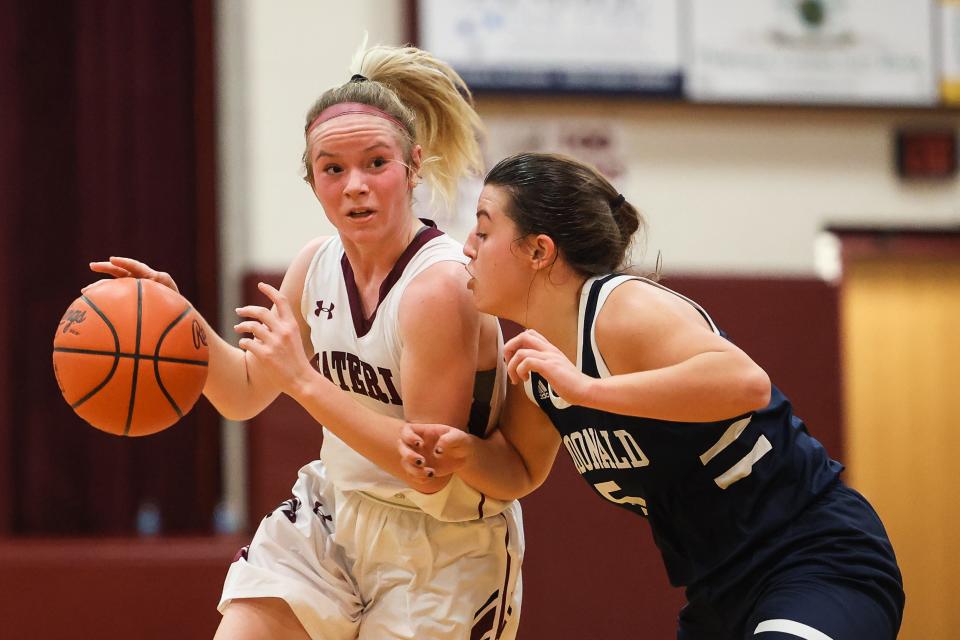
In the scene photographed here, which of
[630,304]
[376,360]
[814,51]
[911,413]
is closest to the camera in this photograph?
[630,304]

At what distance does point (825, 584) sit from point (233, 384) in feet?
5.59

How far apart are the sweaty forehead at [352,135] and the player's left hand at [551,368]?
73cm

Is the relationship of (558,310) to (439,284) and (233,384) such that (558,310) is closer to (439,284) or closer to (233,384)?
(439,284)

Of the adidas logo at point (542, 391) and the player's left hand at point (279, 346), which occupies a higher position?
the player's left hand at point (279, 346)

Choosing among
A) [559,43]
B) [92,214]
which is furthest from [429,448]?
[559,43]

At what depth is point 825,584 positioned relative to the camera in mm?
2576

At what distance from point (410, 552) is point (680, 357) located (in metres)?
0.97

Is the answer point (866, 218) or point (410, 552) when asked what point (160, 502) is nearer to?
point (410, 552)

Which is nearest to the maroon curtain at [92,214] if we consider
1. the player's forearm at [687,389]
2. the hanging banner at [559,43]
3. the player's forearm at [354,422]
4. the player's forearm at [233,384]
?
the hanging banner at [559,43]

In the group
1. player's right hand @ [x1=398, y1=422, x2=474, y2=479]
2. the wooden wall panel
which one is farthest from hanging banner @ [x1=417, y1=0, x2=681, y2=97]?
player's right hand @ [x1=398, y1=422, x2=474, y2=479]

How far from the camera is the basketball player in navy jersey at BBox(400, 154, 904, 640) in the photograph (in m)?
2.52

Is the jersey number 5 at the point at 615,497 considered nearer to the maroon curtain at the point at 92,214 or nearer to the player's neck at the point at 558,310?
the player's neck at the point at 558,310

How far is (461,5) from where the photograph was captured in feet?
19.9

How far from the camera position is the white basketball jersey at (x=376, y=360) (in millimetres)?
2984
